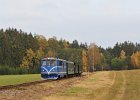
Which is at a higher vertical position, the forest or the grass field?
the forest

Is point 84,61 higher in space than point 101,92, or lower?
higher

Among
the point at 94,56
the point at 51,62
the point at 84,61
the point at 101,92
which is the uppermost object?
the point at 94,56

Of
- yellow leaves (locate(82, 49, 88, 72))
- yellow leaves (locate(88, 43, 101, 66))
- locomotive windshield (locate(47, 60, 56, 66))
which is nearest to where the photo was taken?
locomotive windshield (locate(47, 60, 56, 66))

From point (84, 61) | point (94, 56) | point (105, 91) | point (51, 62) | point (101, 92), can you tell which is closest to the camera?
point (101, 92)

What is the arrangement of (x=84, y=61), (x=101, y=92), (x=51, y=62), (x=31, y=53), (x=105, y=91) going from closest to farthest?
1. (x=101, y=92)
2. (x=105, y=91)
3. (x=51, y=62)
4. (x=31, y=53)
5. (x=84, y=61)

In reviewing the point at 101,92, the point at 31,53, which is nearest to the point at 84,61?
the point at 31,53

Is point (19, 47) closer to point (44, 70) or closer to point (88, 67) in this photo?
point (88, 67)

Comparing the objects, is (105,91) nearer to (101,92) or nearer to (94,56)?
(101,92)

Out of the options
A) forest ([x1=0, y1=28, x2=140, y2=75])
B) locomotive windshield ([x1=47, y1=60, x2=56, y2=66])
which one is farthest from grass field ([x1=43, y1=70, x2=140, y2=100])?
forest ([x1=0, y1=28, x2=140, y2=75])

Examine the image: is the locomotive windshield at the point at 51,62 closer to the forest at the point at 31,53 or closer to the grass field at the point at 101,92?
the grass field at the point at 101,92

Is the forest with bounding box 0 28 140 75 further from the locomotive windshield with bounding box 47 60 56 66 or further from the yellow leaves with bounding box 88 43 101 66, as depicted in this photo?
the locomotive windshield with bounding box 47 60 56 66

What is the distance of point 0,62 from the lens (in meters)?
141

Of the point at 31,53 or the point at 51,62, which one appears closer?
the point at 51,62

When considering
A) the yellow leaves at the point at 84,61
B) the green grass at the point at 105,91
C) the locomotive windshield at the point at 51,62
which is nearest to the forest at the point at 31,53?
the yellow leaves at the point at 84,61
